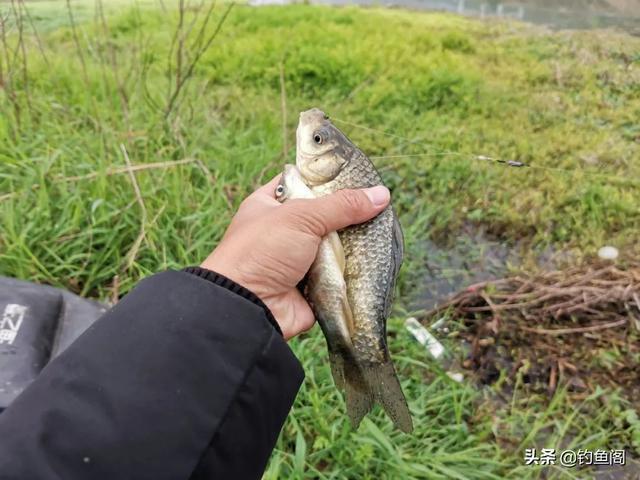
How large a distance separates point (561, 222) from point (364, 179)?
7.85 feet

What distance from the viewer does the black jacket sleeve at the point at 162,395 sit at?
102 cm

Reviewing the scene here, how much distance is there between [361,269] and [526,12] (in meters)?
5.88

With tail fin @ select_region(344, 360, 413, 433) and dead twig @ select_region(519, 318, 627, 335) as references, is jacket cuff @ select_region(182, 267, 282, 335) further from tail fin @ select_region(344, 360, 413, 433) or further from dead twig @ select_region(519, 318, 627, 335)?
dead twig @ select_region(519, 318, 627, 335)

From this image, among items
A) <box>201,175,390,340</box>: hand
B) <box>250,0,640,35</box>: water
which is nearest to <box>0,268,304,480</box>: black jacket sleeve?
<box>201,175,390,340</box>: hand

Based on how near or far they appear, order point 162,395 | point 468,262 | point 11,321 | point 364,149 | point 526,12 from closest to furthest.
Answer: point 162,395
point 11,321
point 468,262
point 364,149
point 526,12

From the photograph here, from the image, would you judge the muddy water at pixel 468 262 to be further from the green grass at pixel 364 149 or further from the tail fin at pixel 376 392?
the tail fin at pixel 376 392

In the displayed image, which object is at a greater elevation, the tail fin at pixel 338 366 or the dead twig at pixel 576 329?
the tail fin at pixel 338 366

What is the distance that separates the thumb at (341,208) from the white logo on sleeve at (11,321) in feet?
4.31

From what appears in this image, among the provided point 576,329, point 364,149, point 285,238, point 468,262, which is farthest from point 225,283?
point 364,149

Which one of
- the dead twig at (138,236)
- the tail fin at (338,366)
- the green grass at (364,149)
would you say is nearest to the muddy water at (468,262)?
the green grass at (364,149)

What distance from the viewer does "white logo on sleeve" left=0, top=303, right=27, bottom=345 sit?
219 cm

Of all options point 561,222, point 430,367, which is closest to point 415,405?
point 430,367

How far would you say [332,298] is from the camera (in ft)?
5.07

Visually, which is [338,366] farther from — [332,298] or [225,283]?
[225,283]
